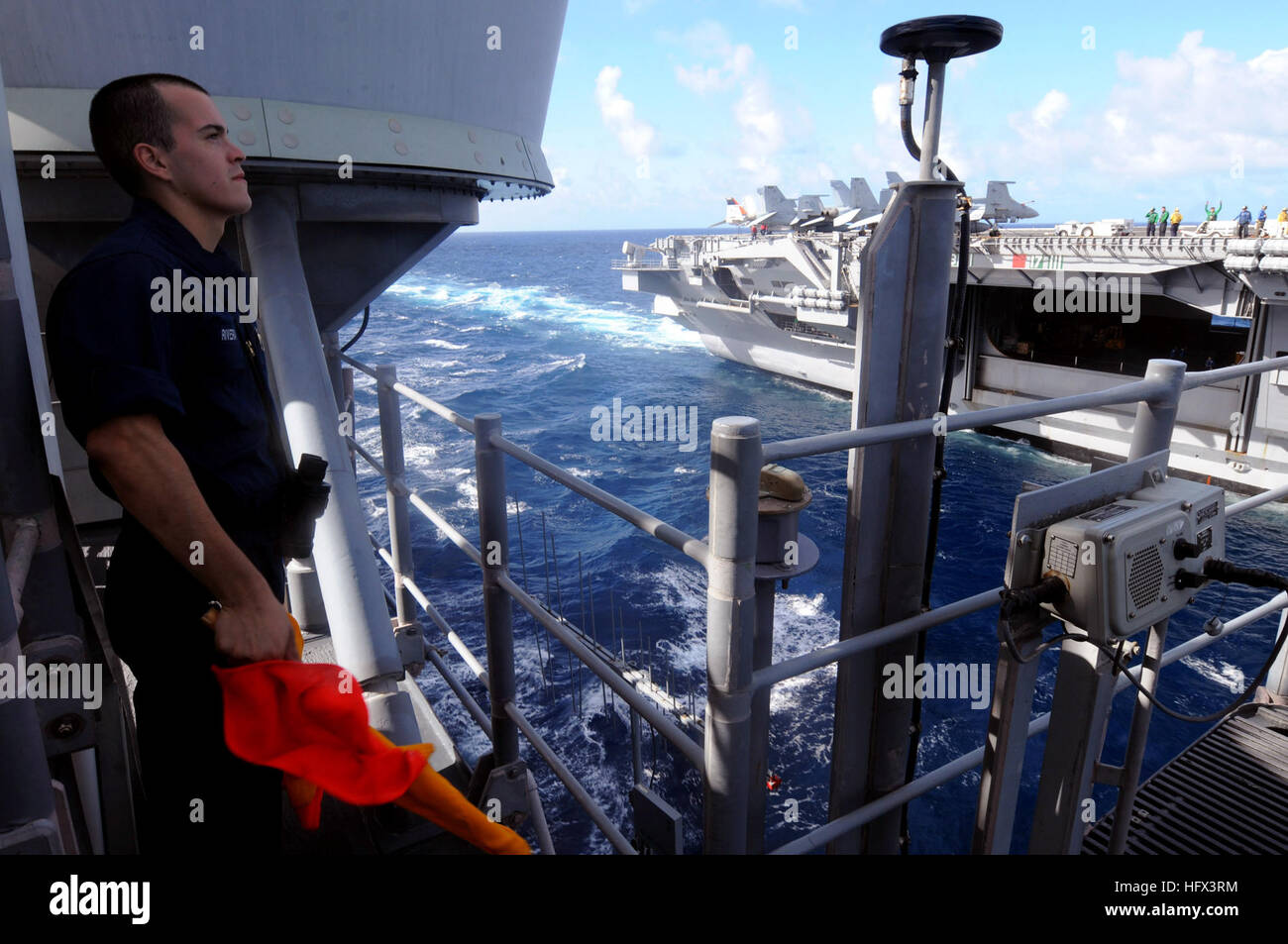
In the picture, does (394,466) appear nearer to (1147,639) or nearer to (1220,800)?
(1147,639)

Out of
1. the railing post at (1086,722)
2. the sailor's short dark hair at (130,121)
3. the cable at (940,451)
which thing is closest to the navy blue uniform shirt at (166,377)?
the sailor's short dark hair at (130,121)

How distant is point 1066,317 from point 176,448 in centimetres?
3325

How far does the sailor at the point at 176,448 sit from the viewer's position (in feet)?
5.51

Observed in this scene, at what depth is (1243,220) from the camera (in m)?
23.9

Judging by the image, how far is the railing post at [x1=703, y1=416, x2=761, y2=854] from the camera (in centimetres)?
185

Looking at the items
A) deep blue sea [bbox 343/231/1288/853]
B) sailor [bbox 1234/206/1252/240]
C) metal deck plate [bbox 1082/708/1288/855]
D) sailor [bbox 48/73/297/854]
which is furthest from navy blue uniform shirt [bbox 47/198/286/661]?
sailor [bbox 1234/206/1252/240]

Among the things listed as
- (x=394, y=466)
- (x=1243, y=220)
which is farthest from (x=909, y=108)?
(x=1243, y=220)

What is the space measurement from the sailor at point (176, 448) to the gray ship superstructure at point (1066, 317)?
79.9 ft

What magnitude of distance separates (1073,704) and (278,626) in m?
2.23

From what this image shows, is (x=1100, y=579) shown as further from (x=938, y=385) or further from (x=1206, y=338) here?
(x=1206, y=338)

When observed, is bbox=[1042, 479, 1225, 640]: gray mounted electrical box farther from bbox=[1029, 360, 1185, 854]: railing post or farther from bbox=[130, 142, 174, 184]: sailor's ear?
bbox=[130, 142, 174, 184]: sailor's ear

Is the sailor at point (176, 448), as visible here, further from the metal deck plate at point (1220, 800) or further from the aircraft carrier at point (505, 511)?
the metal deck plate at point (1220, 800)

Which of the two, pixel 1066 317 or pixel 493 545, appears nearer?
pixel 493 545

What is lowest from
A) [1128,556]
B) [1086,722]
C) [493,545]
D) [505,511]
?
[1086,722]
